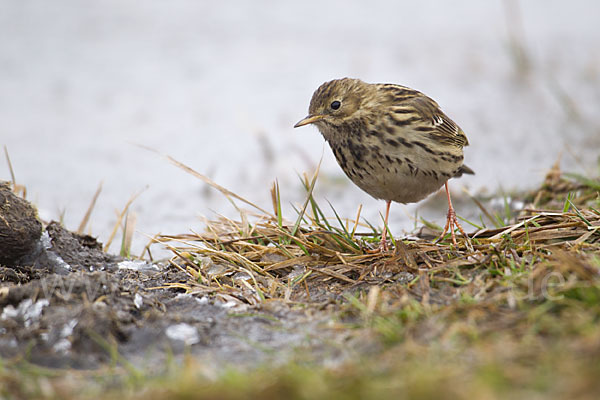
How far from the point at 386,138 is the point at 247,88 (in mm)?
4918

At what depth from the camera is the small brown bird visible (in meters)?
4.77

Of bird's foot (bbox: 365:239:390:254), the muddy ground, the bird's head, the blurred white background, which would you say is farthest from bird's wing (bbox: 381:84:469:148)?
the muddy ground

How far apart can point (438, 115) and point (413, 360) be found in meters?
2.88

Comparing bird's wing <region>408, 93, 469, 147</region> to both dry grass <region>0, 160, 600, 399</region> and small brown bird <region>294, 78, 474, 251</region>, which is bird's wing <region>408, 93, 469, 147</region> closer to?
small brown bird <region>294, 78, 474, 251</region>

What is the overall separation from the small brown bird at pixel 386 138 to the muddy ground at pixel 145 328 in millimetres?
1406

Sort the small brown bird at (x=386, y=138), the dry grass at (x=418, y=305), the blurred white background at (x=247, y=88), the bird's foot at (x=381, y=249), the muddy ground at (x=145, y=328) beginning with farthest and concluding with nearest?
the blurred white background at (x=247, y=88), the small brown bird at (x=386, y=138), the bird's foot at (x=381, y=249), the muddy ground at (x=145, y=328), the dry grass at (x=418, y=305)

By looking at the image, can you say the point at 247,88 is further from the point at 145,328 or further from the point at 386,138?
the point at 145,328

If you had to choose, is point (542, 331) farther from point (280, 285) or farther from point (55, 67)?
point (55, 67)

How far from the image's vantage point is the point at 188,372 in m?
2.66

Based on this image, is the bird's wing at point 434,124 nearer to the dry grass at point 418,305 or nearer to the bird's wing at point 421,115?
the bird's wing at point 421,115

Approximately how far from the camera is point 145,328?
3.36 meters

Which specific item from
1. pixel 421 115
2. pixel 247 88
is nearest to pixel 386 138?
pixel 421 115

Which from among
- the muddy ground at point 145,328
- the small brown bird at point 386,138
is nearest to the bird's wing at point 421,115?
the small brown bird at point 386,138

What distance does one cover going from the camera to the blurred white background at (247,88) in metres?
7.32
